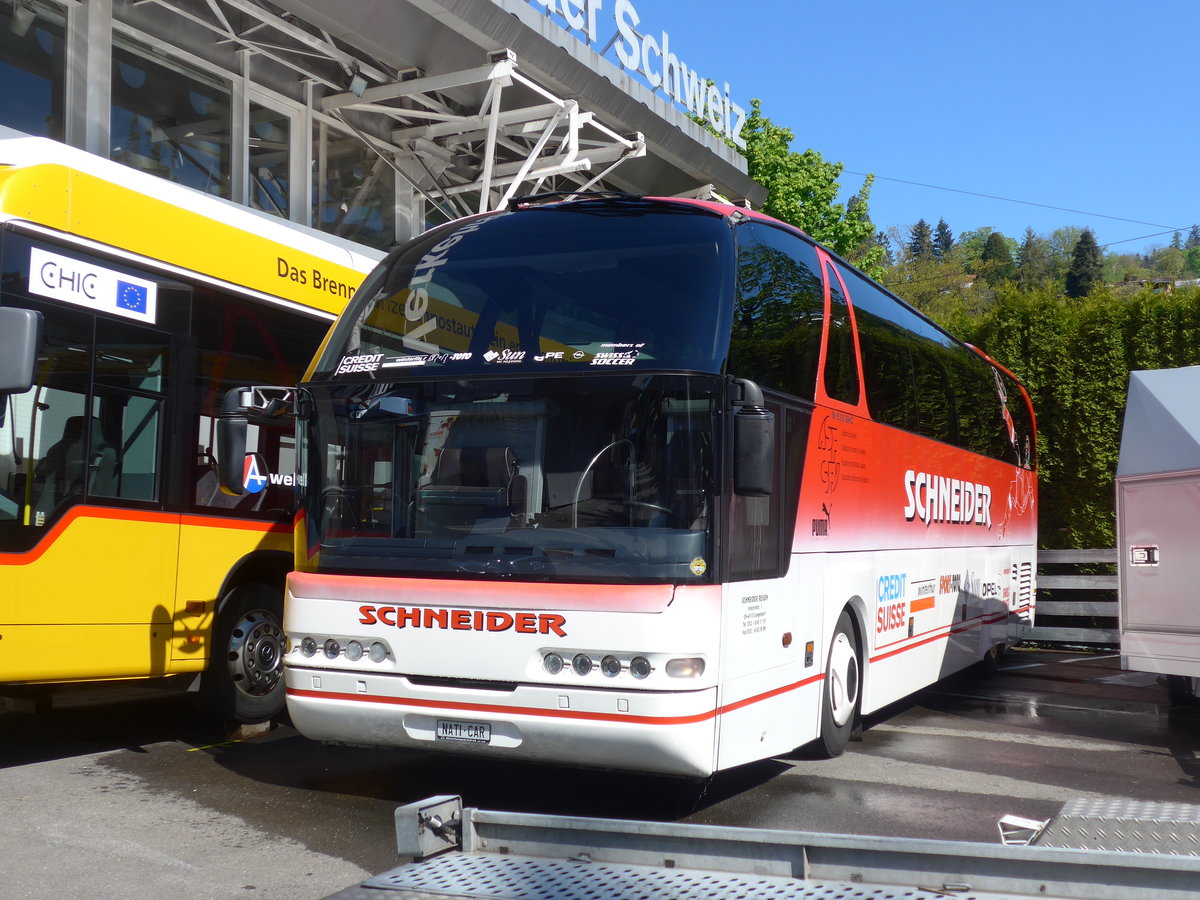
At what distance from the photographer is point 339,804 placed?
653 centimetres

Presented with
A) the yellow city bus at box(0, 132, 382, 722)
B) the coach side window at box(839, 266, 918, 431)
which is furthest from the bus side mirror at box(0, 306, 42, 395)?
the coach side window at box(839, 266, 918, 431)

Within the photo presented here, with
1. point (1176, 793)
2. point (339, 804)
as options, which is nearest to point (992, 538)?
point (1176, 793)

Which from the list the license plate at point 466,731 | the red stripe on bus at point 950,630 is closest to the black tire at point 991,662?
the red stripe on bus at point 950,630

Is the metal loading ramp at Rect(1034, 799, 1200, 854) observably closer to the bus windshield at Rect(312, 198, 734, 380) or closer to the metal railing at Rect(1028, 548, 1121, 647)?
the bus windshield at Rect(312, 198, 734, 380)

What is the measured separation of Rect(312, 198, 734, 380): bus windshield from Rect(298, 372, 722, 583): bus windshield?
0.48 feet

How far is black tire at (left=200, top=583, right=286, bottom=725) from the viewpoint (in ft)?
26.5

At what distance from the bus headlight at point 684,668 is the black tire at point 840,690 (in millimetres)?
1904

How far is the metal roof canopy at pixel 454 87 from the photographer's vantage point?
13672 mm

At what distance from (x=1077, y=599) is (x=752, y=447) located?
12792mm

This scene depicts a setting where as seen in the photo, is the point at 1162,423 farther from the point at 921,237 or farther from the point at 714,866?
the point at 921,237

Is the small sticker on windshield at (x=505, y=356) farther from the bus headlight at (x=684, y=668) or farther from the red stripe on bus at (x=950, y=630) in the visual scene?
the red stripe on bus at (x=950, y=630)

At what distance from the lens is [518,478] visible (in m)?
6.11

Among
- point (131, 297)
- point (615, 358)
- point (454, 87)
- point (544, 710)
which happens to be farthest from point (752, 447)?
point (454, 87)

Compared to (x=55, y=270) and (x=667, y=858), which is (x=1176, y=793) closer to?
(x=667, y=858)
